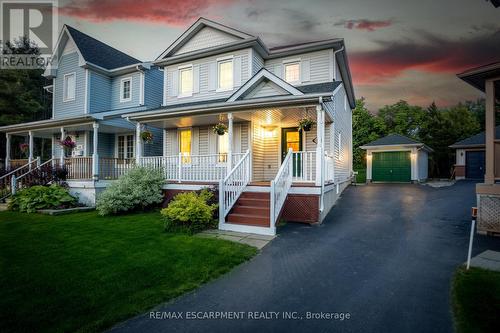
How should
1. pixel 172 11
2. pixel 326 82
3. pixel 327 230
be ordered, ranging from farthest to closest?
pixel 172 11
pixel 326 82
pixel 327 230

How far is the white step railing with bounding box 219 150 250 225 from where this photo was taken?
8375mm

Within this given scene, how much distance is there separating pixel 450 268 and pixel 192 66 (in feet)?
45.7

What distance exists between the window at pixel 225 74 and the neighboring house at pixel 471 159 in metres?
20.0

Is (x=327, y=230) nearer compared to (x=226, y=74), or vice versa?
(x=327, y=230)

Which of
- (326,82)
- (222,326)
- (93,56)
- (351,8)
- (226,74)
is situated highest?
(351,8)

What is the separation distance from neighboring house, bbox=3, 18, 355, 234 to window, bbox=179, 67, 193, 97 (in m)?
0.06

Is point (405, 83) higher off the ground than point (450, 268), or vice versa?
point (405, 83)

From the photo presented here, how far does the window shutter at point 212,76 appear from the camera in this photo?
13931 millimetres

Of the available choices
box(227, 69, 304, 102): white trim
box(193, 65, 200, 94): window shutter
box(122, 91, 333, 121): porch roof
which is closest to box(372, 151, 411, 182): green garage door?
box(227, 69, 304, 102): white trim

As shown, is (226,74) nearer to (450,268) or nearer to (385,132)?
(450,268)

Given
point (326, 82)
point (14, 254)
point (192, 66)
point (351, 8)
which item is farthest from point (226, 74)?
point (14, 254)

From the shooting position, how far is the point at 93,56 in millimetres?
17266

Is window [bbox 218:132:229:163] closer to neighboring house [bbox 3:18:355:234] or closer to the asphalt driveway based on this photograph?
neighboring house [bbox 3:18:355:234]

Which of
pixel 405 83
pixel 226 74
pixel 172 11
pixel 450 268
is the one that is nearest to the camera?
pixel 450 268
